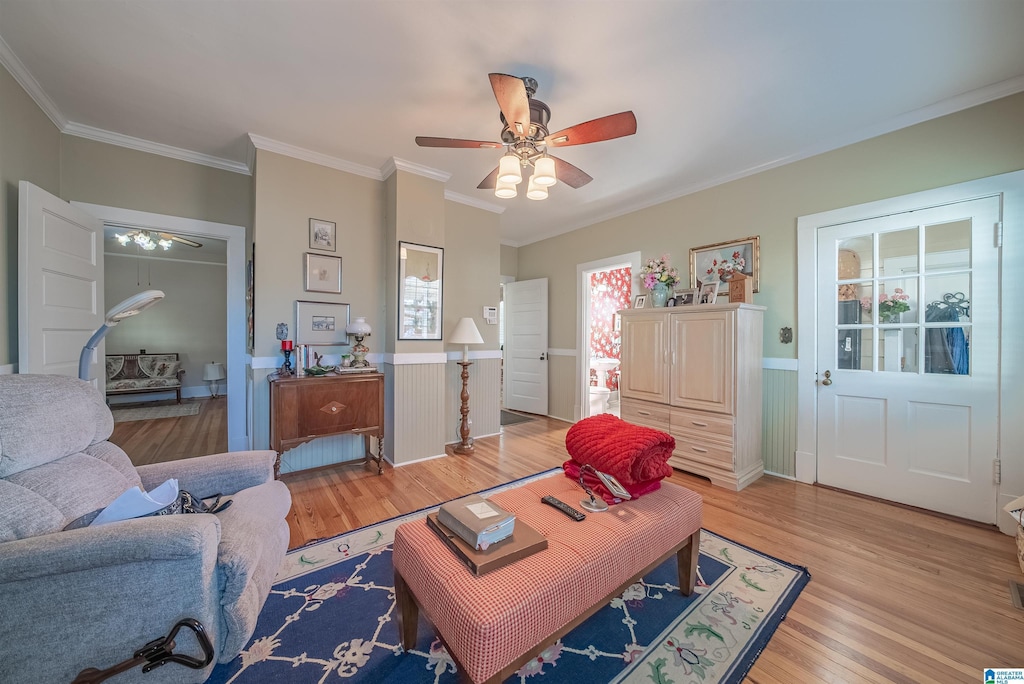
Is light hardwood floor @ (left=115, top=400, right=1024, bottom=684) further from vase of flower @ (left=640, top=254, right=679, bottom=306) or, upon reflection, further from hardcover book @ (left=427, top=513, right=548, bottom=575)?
vase of flower @ (left=640, top=254, right=679, bottom=306)

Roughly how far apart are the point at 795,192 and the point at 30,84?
17.0 ft

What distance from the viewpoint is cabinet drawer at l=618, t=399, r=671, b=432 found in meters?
3.23

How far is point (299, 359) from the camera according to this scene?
278 cm

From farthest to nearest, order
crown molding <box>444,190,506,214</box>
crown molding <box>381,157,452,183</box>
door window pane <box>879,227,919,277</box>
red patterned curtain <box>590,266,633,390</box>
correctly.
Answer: red patterned curtain <box>590,266,633,390</box>, crown molding <box>444,190,506,214</box>, crown molding <box>381,157,452,183</box>, door window pane <box>879,227,919,277</box>

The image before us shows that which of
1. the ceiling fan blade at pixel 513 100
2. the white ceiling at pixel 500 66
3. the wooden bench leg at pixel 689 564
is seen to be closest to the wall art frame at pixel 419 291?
the white ceiling at pixel 500 66

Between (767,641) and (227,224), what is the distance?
14.5 ft

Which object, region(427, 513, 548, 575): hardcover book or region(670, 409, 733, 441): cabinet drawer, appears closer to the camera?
region(427, 513, 548, 575): hardcover book

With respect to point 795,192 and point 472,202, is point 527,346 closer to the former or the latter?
point 472,202

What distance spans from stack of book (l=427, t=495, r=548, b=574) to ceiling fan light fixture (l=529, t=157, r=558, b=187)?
162 centimetres

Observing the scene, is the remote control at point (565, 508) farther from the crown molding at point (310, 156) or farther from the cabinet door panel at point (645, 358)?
the crown molding at point (310, 156)

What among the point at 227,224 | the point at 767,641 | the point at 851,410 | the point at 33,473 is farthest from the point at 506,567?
the point at 227,224

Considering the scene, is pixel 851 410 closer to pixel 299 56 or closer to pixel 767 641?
pixel 767 641

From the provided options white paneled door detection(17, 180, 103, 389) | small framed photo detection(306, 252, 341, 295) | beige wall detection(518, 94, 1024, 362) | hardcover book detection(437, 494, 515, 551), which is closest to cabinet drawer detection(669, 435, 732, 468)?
beige wall detection(518, 94, 1024, 362)

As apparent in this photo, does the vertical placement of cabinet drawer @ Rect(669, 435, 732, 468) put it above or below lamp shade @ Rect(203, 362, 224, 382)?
below
